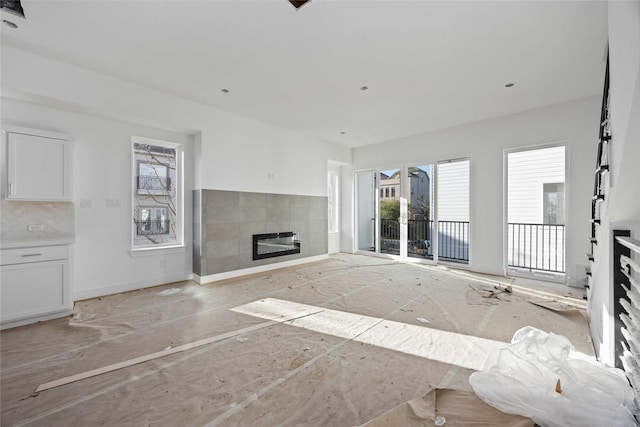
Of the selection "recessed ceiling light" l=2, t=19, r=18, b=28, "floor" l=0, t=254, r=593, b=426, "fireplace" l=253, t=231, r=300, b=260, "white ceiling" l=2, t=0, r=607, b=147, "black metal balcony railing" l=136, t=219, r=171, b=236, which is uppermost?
"recessed ceiling light" l=2, t=19, r=18, b=28

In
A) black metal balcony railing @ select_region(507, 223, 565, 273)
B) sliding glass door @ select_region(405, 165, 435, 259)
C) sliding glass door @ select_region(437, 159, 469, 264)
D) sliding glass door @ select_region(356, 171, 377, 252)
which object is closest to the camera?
black metal balcony railing @ select_region(507, 223, 565, 273)

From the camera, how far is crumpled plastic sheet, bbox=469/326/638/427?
4.02 ft

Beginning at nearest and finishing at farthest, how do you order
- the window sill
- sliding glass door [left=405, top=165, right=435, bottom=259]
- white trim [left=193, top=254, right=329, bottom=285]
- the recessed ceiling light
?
1. the recessed ceiling light
2. the window sill
3. white trim [left=193, top=254, right=329, bottom=285]
4. sliding glass door [left=405, top=165, right=435, bottom=259]

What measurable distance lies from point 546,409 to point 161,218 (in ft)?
16.1

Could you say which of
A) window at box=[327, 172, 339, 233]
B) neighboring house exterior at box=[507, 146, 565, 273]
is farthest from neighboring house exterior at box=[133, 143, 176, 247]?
neighboring house exterior at box=[507, 146, 565, 273]

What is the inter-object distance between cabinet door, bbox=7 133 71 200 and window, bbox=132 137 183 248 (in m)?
0.86

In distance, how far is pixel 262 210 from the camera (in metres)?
5.12

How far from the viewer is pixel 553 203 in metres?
4.76

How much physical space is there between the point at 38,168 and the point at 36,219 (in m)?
0.63

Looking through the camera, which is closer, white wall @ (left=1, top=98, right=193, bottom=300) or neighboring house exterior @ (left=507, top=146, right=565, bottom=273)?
white wall @ (left=1, top=98, right=193, bottom=300)

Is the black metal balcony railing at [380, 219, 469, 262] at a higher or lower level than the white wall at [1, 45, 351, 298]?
lower

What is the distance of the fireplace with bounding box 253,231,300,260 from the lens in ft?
16.4

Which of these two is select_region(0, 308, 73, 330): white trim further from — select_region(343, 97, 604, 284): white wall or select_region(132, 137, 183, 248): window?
A: select_region(343, 97, 604, 284): white wall

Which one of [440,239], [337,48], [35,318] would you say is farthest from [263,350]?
[440,239]
